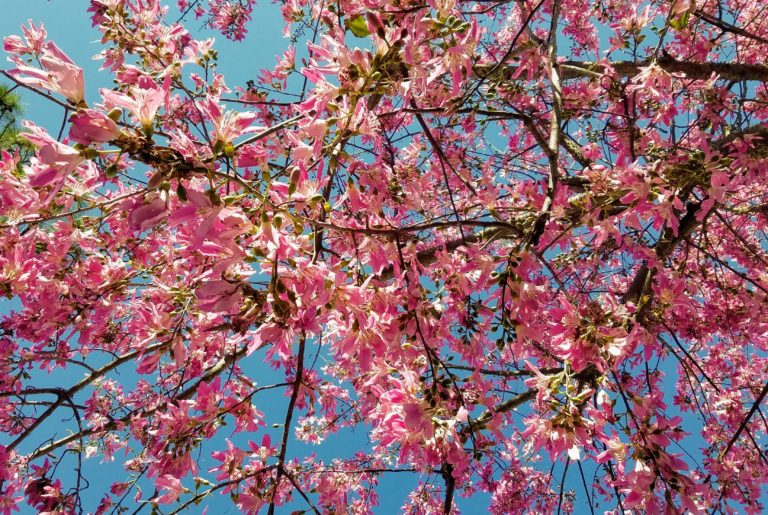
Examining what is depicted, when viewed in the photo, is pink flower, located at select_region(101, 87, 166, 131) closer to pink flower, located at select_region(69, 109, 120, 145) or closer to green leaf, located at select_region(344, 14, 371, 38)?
pink flower, located at select_region(69, 109, 120, 145)

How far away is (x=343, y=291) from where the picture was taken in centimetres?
119

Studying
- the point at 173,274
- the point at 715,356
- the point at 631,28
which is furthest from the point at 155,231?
the point at 715,356

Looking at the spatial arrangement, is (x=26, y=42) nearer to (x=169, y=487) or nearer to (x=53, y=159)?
(x=53, y=159)

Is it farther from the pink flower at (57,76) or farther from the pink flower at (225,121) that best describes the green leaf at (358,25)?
the pink flower at (57,76)

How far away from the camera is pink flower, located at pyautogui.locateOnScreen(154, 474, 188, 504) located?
5.08ft

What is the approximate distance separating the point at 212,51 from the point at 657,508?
9.73ft

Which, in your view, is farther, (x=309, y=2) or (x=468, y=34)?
(x=309, y=2)

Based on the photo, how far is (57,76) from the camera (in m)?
0.81

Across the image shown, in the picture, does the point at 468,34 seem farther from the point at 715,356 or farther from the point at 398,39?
the point at 715,356

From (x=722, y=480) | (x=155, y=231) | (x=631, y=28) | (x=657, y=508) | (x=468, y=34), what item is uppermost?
(x=631, y=28)

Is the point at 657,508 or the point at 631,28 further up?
the point at 631,28

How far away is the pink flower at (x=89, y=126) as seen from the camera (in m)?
0.73

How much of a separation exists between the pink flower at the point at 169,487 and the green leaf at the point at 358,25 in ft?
5.13

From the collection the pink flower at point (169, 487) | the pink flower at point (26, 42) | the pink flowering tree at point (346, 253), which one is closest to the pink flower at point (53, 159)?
the pink flowering tree at point (346, 253)
